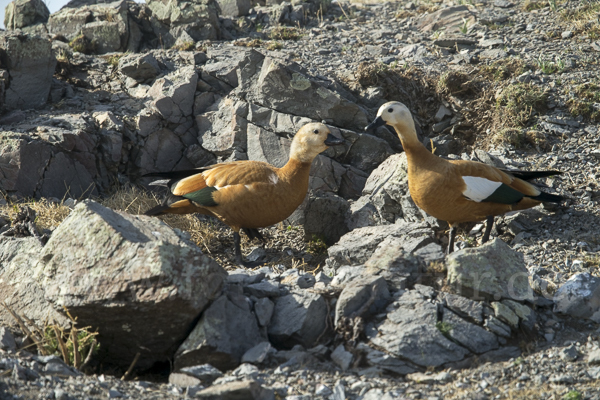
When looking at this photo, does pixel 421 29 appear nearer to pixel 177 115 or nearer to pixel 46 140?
pixel 177 115

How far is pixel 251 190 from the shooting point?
646 centimetres

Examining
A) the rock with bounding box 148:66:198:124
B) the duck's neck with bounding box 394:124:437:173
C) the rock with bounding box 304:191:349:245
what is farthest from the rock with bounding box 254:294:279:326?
the rock with bounding box 148:66:198:124

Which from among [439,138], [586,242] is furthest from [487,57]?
[586,242]

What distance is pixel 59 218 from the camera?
713 centimetres

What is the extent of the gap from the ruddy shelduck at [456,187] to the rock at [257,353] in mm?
2549

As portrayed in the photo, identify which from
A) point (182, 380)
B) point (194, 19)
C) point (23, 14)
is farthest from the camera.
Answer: point (23, 14)

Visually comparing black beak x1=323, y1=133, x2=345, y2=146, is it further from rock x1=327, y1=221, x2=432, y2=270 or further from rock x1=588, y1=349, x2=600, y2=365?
rock x1=588, y1=349, x2=600, y2=365

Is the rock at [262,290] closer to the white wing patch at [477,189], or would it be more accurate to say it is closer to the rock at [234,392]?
the rock at [234,392]

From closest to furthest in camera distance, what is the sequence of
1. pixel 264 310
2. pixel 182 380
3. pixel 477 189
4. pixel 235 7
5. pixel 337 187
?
pixel 182 380 → pixel 264 310 → pixel 477 189 → pixel 337 187 → pixel 235 7

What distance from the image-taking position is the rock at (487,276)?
4500 mm

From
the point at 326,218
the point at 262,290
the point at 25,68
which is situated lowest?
the point at 326,218

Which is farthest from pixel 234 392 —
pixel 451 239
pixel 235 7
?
pixel 235 7

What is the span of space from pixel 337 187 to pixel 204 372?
4.67 m

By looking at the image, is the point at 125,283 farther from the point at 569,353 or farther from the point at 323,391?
the point at 569,353
